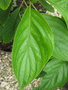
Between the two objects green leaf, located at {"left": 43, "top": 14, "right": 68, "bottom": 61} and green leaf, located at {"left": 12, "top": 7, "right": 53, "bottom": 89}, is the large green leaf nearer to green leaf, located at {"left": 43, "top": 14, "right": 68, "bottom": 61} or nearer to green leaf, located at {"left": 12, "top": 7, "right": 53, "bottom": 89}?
green leaf, located at {"left": 43, "top": 14, "right": 68, "bottom": 61}

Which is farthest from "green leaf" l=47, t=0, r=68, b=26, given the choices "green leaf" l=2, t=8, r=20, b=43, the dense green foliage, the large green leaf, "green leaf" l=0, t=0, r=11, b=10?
the large green leaf

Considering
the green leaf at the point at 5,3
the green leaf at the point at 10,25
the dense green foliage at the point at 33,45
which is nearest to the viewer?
the dense green foliage at the point at 33,45

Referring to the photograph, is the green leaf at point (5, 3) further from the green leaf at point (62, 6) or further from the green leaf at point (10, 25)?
the green leaf at point (10, 25)

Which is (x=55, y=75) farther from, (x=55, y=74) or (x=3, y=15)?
(x=3, y=15)

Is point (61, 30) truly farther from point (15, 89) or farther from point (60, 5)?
point (15, 89)

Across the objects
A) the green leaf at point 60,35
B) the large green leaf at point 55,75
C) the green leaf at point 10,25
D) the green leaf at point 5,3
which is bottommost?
the large green leaf at point 55,75

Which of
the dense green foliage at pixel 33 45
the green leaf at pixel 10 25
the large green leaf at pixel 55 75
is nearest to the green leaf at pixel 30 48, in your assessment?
the dense green foliage at pixel 33 45
